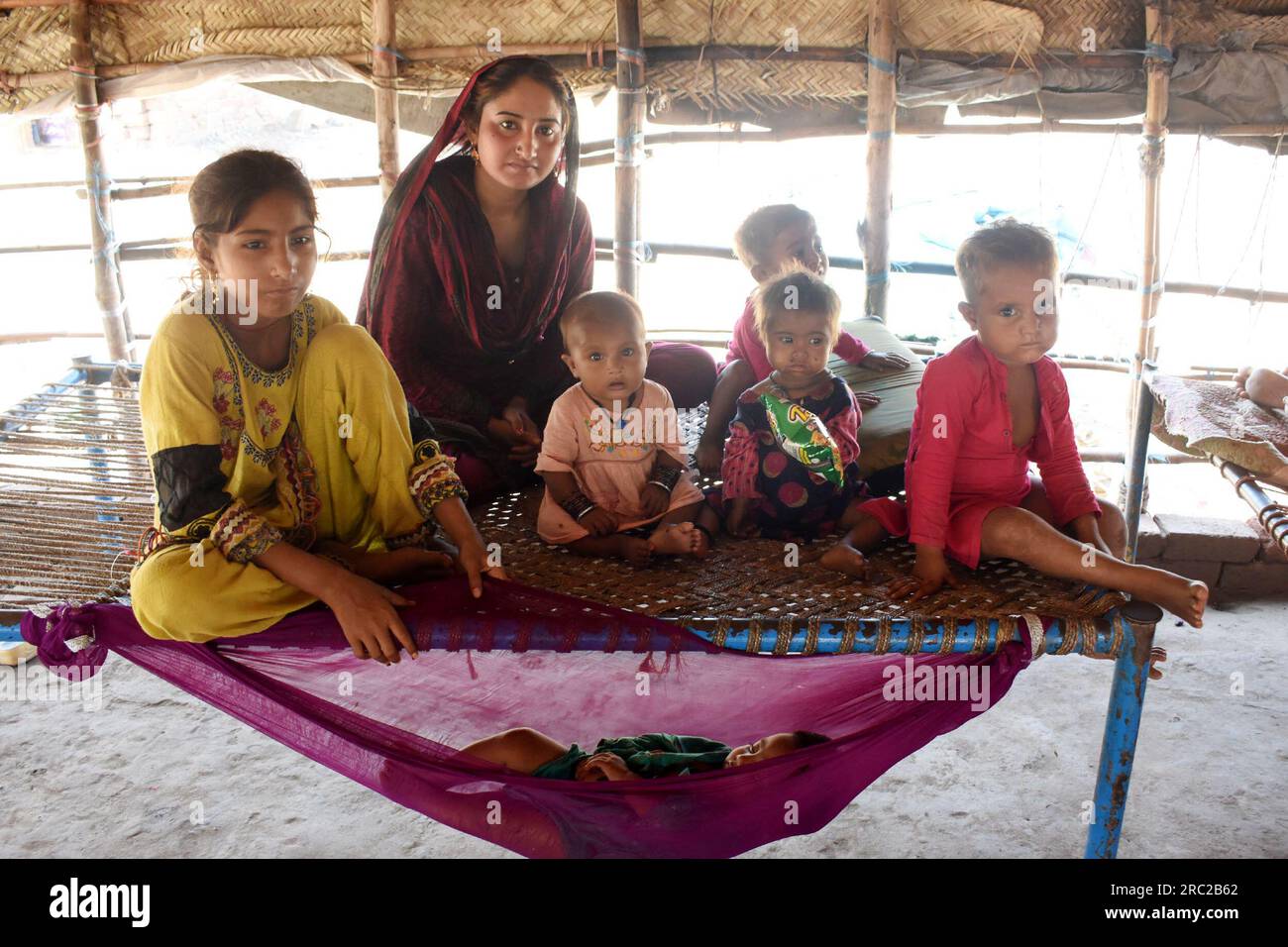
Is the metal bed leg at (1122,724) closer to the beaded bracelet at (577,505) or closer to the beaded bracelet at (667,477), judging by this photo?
the beaded bracelet at (667,477)

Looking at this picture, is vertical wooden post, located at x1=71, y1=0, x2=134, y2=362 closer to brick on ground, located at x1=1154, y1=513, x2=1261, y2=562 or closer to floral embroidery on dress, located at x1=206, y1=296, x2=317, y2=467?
floral embroidery on dress, located at x1=206, y1=296, x2=317, y2=467

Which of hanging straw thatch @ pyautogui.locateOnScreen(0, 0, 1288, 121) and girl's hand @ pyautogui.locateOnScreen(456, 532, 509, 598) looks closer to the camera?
girl's hand @ pyautogui.locateOnScreen(456, 532, 509, 598)

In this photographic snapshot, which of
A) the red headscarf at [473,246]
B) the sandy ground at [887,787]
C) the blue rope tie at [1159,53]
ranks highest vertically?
the blue rope tie at [1159,53]

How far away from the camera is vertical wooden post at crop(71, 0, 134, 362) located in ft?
13.4

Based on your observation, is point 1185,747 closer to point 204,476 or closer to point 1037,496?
point 1037,496

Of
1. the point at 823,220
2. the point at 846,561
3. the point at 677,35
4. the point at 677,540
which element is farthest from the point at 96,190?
the point at 823,220

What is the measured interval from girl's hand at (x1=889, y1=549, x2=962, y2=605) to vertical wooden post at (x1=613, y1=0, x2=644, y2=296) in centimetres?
Answer: 239

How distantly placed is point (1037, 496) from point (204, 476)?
1535 millimetres

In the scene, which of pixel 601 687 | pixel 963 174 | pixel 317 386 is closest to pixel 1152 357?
pixel 601 687

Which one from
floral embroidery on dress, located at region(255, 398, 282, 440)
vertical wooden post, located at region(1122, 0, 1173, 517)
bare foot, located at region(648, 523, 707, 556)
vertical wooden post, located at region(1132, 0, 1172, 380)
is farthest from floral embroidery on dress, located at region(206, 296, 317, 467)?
vertical wooden post, located at region(1132, 0, 1172, 380)

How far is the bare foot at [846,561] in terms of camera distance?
199 centimetres

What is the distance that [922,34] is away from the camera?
3.78 meters

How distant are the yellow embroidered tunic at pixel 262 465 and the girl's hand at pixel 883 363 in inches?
51.0

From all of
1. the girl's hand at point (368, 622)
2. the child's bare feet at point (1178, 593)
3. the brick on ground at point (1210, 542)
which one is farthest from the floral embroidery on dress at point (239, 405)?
the brick on ground at point (1210, 542)
